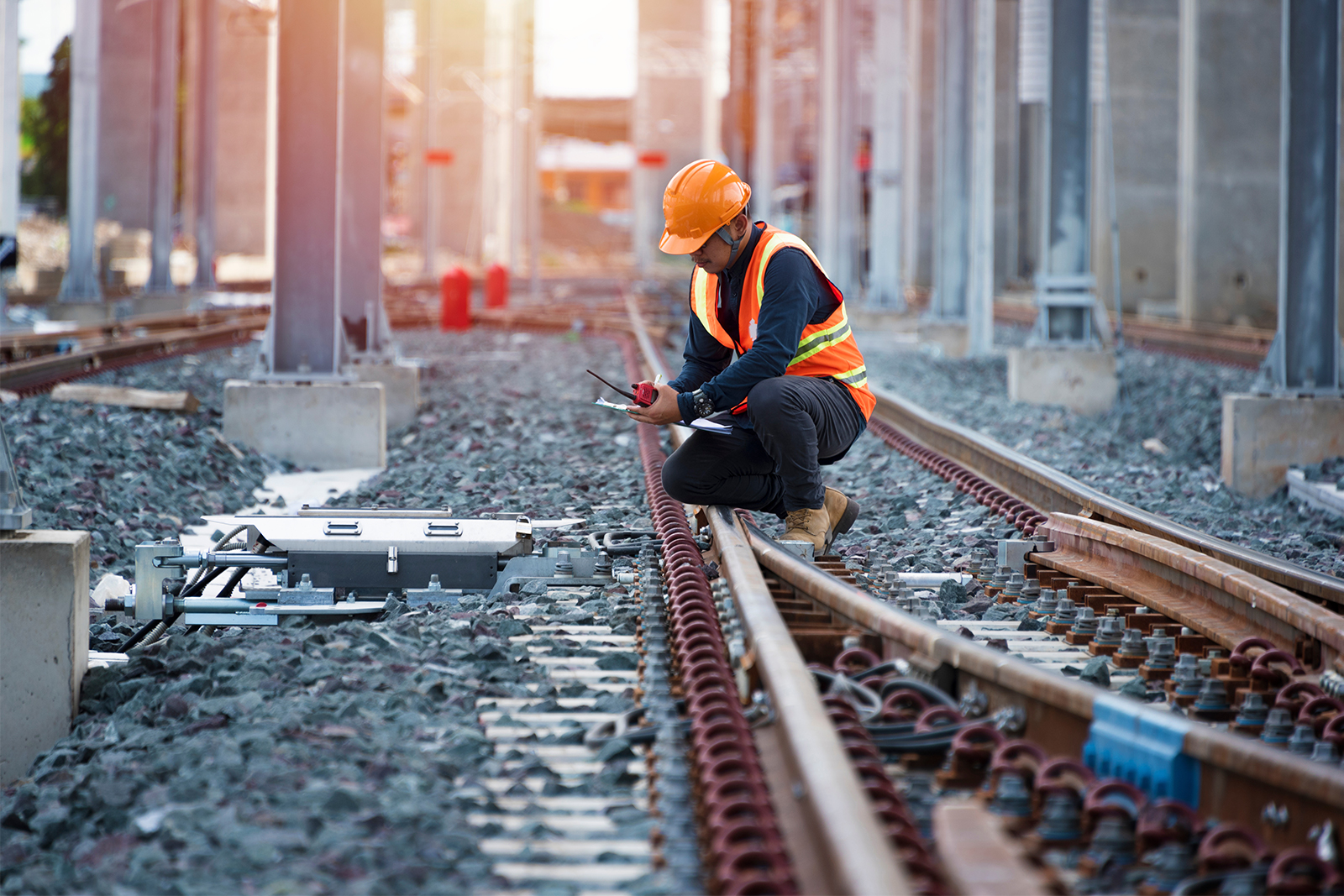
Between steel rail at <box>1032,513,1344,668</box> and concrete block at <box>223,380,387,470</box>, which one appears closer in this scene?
steel rail at <box>1032,513,1344,668</box>

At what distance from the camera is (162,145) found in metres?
27.1

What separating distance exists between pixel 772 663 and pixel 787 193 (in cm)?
5108

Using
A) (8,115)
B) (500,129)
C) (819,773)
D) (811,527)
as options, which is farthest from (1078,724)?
(500,129)

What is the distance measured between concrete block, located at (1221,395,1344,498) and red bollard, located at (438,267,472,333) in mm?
14299

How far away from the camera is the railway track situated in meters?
2.66

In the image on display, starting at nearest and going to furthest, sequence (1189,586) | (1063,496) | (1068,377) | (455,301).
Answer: (1189,586) → (1063,496) → (1068,377) → (455,301)

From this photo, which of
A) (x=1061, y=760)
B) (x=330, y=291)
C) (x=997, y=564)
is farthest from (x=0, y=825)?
(x=330, y=291)

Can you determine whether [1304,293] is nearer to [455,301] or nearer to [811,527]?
[811,527]

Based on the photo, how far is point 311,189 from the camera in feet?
31.3

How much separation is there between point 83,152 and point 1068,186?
14.7 m

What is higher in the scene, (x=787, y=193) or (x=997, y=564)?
(x=787, y=193)

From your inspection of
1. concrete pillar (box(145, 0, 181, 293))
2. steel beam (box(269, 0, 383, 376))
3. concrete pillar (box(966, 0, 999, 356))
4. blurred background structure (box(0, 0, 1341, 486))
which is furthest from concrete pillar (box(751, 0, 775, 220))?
steel beam (box(269, 0, 383, 376))

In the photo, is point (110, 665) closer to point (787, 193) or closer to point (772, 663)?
point (772, 663)

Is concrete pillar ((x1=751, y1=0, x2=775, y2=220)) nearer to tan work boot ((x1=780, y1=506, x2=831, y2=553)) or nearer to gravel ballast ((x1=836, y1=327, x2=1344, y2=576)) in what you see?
gravel ballast ((x1=836, y1=327, x2=1344, y2=576))
